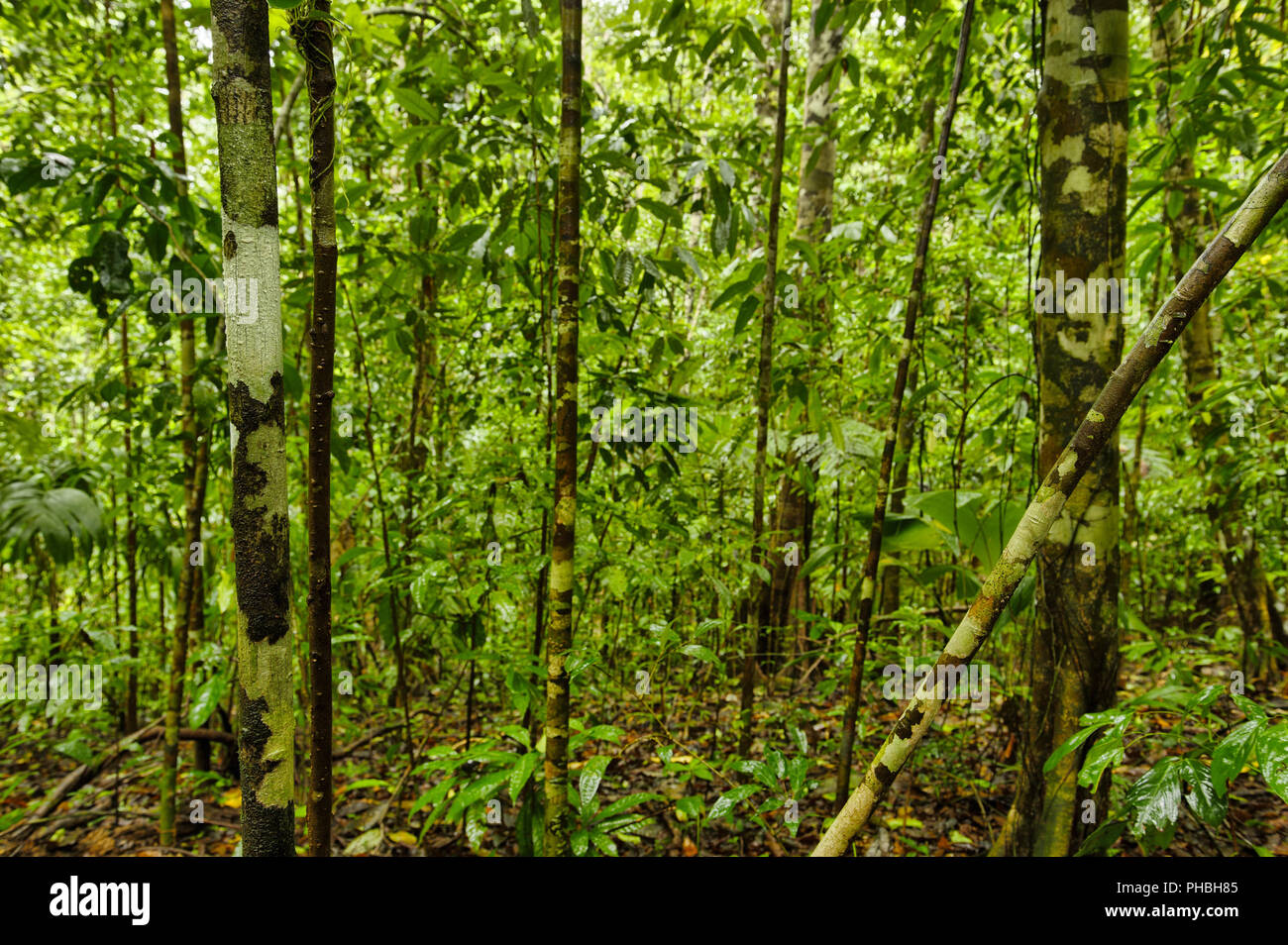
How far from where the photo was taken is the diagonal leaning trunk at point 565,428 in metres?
1.63

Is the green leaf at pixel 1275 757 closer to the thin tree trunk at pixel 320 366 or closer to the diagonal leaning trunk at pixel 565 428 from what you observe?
the diagonal leaning trunk at pixel 565 428

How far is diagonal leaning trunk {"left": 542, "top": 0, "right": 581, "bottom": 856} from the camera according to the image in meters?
1.63

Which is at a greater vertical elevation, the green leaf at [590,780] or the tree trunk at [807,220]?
the tree trunk at [807,220]

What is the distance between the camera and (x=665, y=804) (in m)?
2.83

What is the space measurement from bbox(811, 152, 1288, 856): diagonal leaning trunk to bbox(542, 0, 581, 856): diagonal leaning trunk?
73 cm

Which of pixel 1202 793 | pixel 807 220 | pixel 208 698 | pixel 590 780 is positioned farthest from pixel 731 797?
pixel 807 220

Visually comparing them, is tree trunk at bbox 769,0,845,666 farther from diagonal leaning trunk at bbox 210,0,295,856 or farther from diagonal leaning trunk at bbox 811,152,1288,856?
diagonal leaning trunk at bbox 210,0,295,856

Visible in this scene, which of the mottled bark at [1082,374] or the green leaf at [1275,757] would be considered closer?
the green leaf at [1275,757]

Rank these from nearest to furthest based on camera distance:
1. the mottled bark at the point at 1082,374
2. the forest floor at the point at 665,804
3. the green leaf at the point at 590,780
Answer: the green leaf at the point at 590,780 < the mottled bark at the point at 1082,374 < the forest floor at the point at 665,804

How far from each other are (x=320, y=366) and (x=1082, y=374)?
219 centimetres

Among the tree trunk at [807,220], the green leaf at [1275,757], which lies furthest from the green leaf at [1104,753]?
the tree trunk at [807,220]

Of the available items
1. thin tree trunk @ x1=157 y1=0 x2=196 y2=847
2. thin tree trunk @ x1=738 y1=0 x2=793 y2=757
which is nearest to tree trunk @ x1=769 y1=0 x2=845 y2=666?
thin tree trunk @ x1=738 y1=0 x2=793 y2=757

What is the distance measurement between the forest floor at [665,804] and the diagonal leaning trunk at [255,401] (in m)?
1.01

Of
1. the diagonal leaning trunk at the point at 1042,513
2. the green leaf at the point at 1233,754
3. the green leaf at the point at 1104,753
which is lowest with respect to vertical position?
the green leaf at the point at 1104,753
